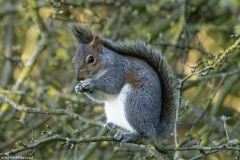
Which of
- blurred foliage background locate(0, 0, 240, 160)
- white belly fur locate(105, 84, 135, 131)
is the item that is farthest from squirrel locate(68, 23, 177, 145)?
blurred foliage background locate(0, 0, 240, 160)

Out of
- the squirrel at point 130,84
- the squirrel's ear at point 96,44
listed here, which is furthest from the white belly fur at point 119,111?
the squirrel's ear at point 96,44

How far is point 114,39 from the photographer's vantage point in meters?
3.80

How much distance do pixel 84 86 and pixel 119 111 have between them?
0.25 m

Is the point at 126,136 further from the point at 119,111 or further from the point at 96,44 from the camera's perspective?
the point at 96,44

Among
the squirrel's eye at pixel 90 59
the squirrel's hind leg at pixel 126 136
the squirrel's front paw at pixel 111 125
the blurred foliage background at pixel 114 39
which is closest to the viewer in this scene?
the squirrel's hind leg at pixel 126 136

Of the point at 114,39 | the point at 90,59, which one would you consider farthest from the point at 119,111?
the point at 114,39

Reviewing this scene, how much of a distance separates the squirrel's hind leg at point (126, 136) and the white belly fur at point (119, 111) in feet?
0.18

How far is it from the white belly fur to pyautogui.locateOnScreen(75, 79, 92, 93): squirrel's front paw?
0.57ft

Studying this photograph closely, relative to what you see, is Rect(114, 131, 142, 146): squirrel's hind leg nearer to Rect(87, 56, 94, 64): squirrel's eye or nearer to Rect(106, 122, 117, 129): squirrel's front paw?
Rect(106, 122, 117, 129): squirrel's front paw

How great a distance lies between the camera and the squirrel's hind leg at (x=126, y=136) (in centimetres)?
259

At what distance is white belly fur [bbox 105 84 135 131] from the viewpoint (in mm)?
2828

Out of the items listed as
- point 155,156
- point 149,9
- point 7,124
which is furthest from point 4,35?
point 155,156

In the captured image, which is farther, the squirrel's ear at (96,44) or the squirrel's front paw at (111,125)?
the squirrel's ear at (96,44)

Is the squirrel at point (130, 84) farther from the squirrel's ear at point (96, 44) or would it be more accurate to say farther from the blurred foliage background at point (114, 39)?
the blurred foliage background at point (114, 39)
